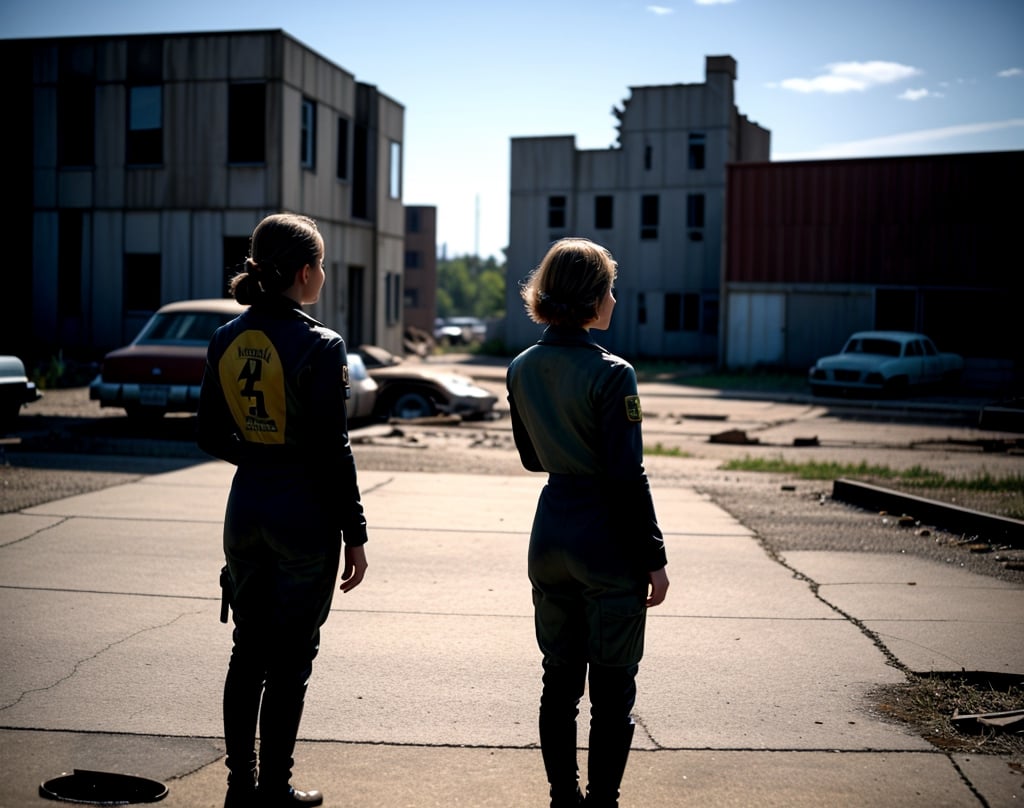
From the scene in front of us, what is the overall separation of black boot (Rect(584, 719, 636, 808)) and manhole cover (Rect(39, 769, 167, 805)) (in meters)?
1.42

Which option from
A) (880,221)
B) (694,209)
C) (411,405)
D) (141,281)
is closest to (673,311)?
(694,209)

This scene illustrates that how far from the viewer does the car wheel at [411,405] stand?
18.1 metres

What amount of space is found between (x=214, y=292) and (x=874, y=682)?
2452 cm

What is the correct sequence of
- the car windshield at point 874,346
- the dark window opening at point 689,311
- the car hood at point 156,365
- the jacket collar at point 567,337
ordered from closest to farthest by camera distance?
the jacket collar at point 567,337 → the car hood at point 156,365 → the car windshield at point 874,346 → the dark window opening at point 689,311

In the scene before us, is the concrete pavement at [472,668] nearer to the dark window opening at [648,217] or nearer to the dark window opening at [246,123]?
the dark window opening at [246,123]

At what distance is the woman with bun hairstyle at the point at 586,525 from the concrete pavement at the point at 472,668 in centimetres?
43

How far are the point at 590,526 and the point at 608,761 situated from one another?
0.71m

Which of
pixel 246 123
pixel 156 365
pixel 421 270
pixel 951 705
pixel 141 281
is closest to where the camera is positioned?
pixel 951 705

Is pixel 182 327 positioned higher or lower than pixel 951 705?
higher

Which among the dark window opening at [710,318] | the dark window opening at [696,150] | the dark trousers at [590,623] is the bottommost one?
the dark trousers at [590,623]

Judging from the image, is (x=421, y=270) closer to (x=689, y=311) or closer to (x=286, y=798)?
(x=689, y=311)

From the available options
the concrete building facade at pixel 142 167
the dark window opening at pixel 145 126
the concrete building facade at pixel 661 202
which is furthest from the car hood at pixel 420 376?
the concrete building facade at pixel 661 202

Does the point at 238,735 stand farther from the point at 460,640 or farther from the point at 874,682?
the point at 874,682

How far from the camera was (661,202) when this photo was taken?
47.9 metres
